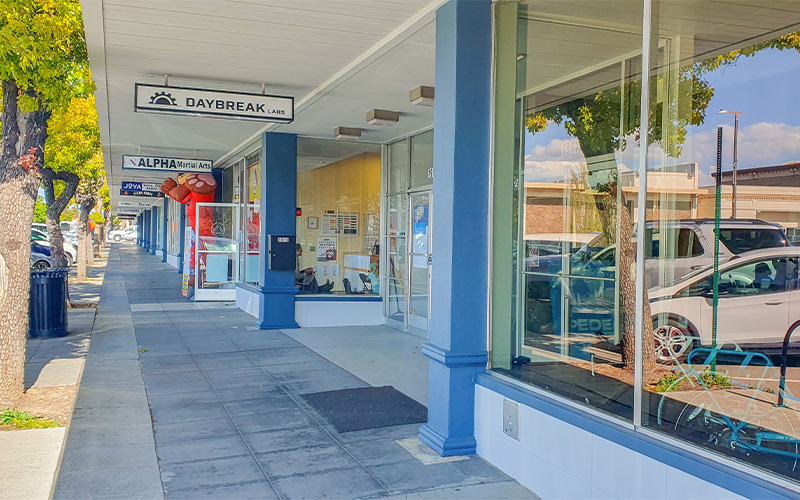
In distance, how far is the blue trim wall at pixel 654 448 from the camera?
10.0ft

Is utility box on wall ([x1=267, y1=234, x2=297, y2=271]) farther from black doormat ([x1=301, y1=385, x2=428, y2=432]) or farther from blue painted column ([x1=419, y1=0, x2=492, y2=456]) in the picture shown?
blue painted column ([x1=419, y1=0, x2=492, y2=456])

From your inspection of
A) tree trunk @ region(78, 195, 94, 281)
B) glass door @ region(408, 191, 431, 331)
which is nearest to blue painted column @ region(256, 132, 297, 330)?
glass door @ region(408, 191, 431, 331)

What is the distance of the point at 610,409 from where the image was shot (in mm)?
4176

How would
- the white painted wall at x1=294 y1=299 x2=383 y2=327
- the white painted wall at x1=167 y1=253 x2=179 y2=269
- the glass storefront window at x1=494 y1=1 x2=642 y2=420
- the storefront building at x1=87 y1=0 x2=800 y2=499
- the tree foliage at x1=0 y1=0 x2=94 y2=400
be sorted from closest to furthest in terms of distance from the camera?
the storefront building at x1=87 y1=0 x2=800 y2=499 → the glass storefront window at x1=494 y1=1 x2=642 y2=420 → the tree foliage at x1=0 y1=0 x2=94 y2=400 → the white painted wall at x1=294 y1=299 x2=383 y2=327 → the white painted wall at x1=167 y1=253 x2=179 y2=269

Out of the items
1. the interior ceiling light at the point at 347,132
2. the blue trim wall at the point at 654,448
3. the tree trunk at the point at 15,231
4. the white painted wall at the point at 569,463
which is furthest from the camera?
the interior ceiling light at the point at 347,132

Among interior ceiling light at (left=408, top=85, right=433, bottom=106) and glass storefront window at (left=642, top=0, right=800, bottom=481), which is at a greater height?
interior ceiling light at (left=408, top=85, right=433, bottom=106)

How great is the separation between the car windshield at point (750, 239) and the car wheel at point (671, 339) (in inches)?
25.1

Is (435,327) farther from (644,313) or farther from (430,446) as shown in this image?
(644,313)

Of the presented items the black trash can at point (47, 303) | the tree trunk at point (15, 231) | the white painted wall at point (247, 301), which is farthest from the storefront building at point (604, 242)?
the white painted wall at point (247, 301)

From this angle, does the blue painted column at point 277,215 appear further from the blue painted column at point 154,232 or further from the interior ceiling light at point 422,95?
the blue painted column at point 154,232

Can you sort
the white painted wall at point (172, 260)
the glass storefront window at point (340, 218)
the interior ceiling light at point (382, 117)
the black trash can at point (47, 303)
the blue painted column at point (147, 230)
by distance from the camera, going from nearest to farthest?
1. the interior ceiling light at point (382, 117)
2. the black trash can at point (47, 303)
3. the glass storefront window at point (340, 218)
4. the white painted wall at point (172, 260)
5. the blue painted column at point (147, 230)

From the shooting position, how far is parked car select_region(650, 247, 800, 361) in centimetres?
456

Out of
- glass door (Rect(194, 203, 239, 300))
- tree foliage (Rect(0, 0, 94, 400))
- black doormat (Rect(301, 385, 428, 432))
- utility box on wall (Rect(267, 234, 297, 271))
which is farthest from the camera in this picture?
glass door (Rect(194, 203, 239, 300))

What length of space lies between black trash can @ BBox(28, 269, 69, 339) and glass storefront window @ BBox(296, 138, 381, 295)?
3.92 m
